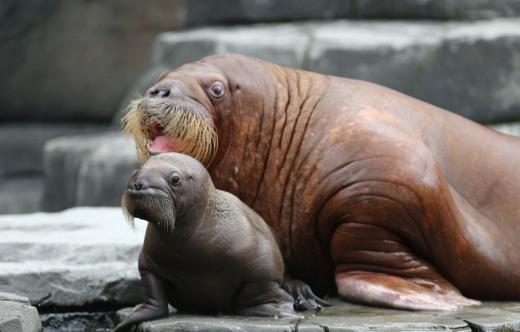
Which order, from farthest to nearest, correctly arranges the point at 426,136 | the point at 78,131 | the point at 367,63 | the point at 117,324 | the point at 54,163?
the point at 78,131 → the point at 54,163 → the point at 367,63 → the point at 426,136 → the point at 117,324

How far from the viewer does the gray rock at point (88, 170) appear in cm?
997

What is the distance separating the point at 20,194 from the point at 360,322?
9.06 m

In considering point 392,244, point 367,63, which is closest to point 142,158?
point 392,244

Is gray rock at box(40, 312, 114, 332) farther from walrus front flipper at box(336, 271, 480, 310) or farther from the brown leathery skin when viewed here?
walrus front flipper at box(336, 271, 480, 310)

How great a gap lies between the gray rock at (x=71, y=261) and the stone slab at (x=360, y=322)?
747 mm

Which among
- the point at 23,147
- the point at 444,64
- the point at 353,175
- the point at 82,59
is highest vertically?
the point at 444,64

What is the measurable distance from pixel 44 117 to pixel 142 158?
9262 mm

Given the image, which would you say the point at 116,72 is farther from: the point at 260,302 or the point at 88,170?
the point at 260,302

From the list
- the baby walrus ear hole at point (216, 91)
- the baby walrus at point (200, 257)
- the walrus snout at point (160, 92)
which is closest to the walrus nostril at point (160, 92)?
the walrus snout at point (160, 92)

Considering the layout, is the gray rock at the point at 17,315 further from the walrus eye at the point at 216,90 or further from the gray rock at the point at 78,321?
the walrus eye at the point at 216,90

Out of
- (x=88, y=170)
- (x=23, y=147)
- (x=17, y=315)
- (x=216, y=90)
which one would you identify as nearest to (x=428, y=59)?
(x=88, y=170)

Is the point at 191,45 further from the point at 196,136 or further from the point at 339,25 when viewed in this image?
the point at 196,136

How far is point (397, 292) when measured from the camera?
600cm

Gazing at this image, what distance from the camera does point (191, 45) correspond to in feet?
33.6
